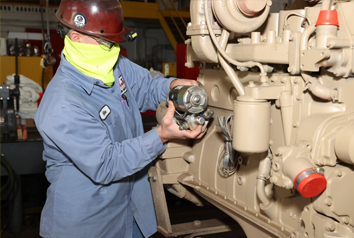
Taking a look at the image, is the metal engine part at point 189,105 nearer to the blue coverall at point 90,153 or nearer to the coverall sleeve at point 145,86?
the blue coverall at point 90,153

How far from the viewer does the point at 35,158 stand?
10.2 ft

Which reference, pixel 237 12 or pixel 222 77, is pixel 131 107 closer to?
pixel 222 77

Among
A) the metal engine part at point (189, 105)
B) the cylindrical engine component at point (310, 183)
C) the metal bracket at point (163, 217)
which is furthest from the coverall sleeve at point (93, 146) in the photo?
the cylindrical engine component at point (310, 183)

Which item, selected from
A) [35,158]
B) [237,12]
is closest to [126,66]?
[237,12]

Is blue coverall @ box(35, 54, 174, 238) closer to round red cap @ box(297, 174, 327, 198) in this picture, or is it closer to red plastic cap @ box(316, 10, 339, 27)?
round red cap @ box(297, 174, 327, 198)

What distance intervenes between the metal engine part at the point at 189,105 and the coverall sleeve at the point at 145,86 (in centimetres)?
35

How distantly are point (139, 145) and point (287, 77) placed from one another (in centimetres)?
73

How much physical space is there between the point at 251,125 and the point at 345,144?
0.32m

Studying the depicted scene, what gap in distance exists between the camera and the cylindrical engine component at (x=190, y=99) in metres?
1.68

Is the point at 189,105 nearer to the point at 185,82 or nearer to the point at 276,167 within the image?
the point at 185,82

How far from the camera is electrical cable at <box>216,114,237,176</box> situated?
1.71m

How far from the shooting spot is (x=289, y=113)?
144 cm

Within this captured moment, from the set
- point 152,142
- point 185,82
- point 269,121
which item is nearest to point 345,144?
point 269,121

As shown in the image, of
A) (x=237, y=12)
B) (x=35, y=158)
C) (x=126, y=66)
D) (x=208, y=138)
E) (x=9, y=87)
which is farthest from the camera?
(x=9, y=87)
